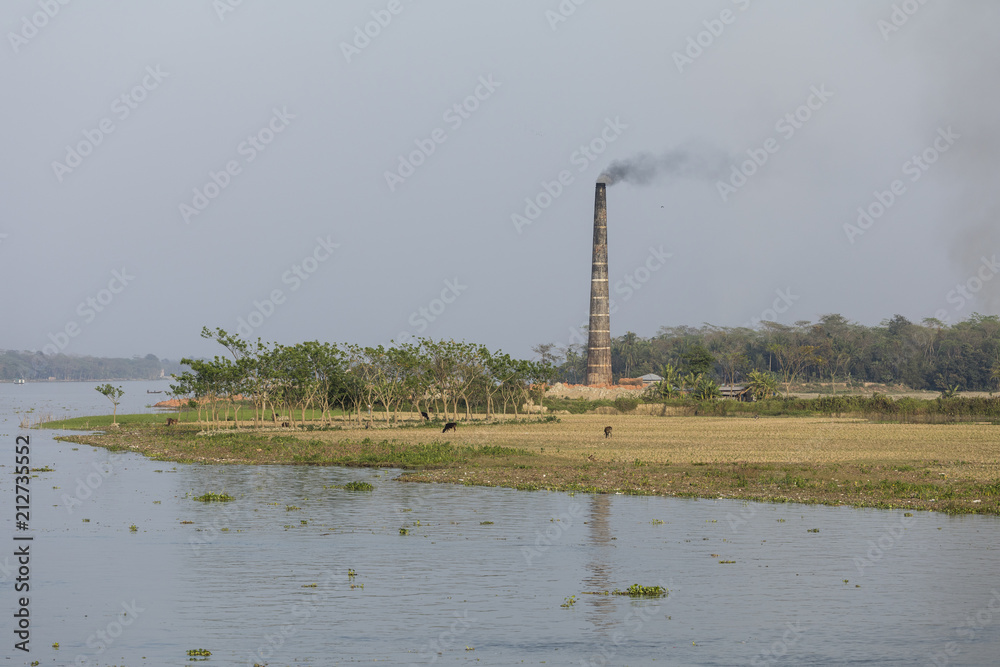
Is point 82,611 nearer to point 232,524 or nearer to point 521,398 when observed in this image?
point 232,524

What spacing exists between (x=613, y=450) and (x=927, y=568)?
3229 cm

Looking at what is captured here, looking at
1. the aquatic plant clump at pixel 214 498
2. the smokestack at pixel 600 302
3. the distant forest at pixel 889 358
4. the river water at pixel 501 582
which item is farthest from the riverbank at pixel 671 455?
the distant forest at pixel 889 358

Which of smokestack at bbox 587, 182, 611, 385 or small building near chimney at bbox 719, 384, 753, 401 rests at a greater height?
smokestack at bbox 587, 182, 611, 385

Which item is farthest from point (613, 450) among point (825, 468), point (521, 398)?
point (521, 398)

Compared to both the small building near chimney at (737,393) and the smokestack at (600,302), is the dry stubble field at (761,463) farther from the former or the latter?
the smokestack at (600,302)

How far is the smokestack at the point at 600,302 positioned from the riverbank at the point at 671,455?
158ft

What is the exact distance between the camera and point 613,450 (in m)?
56.0

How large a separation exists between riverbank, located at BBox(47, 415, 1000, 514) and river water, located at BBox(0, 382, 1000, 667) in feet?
12.2

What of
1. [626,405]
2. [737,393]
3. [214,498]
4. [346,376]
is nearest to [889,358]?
[737,393]

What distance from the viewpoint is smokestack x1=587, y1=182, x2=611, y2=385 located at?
131 m

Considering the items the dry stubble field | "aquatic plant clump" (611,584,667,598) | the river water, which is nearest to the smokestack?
the dry stubble field

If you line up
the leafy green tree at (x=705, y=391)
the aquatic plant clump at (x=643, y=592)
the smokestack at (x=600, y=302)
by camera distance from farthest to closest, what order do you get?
the smokestack at (x=600, y=302) < the leafy green tree at (x=705, y=391) < the aquatic plant clump at (x=643, y=592)

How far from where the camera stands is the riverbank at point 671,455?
37562 mm

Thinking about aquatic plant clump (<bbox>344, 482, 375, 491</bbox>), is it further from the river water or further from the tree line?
the tree line
